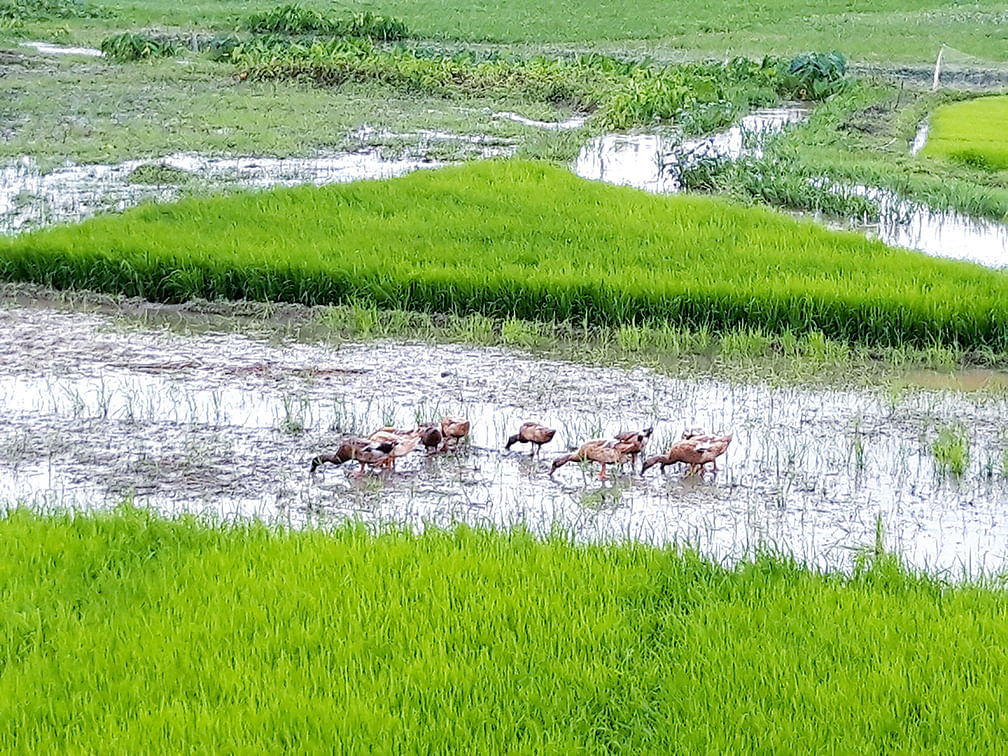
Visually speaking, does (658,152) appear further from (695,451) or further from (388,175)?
(695,451)

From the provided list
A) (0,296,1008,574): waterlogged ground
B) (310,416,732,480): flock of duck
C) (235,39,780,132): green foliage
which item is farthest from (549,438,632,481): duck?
(235,39,780,132): green foliage

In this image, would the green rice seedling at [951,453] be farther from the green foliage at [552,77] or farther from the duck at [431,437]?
the green foliage at [552,77]

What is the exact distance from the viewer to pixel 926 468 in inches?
178

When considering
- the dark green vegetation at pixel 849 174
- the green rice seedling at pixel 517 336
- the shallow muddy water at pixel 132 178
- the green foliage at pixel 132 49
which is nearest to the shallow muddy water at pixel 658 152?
the dark green vegetation at pixel 849 174

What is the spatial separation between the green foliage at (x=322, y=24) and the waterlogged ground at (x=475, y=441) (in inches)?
617

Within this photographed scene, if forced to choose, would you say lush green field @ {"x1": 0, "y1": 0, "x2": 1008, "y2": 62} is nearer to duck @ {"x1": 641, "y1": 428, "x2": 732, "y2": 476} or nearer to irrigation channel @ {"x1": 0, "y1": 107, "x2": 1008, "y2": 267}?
irrigation channel @ {"x1": 0, "y1": 107, "x2": 1008, "y2": 267}

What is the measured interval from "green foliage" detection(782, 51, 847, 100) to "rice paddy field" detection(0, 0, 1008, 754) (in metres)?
3.26

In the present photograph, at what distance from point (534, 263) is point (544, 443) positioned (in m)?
2.28

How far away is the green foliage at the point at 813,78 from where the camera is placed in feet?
50.0

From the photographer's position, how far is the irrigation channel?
801 centimetres

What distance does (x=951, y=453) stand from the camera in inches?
178

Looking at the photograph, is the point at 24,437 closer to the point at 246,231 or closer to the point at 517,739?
the point at 246,231

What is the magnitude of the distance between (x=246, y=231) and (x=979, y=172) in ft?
20.8

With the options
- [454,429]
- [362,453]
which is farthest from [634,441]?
[362,453]
